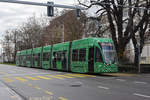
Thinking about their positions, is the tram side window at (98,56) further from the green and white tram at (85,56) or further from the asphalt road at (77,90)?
the asphalt road at (77,90)

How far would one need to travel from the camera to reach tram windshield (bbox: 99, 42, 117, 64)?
2050 cm

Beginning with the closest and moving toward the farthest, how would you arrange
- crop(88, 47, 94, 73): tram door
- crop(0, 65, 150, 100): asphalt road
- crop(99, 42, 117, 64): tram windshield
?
crop(0, 65, 150, 100): asphalt road, crop(99, 42, 117, 64): tram windshield, crop(88, 47, 94, 73): tram door

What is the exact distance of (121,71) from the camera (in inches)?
1045

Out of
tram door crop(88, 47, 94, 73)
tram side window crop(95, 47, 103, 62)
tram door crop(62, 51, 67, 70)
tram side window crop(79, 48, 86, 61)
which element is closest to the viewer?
tram side window crop(95, 47, 103, 62)

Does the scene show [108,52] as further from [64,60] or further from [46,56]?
[46,56]

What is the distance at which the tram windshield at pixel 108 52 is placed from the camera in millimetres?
20500

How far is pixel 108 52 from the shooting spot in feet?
68.2

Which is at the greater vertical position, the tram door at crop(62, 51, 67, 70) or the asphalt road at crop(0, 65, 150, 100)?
the tram door at crop(62, 51, 67, 70)

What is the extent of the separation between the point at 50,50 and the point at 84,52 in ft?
34.4

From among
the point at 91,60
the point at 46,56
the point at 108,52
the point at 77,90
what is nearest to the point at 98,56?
the point at 91,60

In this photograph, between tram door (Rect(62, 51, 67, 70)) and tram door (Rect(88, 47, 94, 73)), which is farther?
tram door (Rect(62, 51, 67, 70))

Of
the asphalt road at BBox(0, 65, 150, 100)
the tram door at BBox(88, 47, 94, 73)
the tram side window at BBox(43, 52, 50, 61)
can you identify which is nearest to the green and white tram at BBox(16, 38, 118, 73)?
the tram door at BBox(88, 47, 94, 73)

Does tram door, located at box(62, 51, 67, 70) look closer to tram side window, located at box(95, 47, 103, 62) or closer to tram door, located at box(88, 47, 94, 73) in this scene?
tram door, located at box(88, 47, 94, 73)

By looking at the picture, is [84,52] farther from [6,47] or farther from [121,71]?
[6,47]
